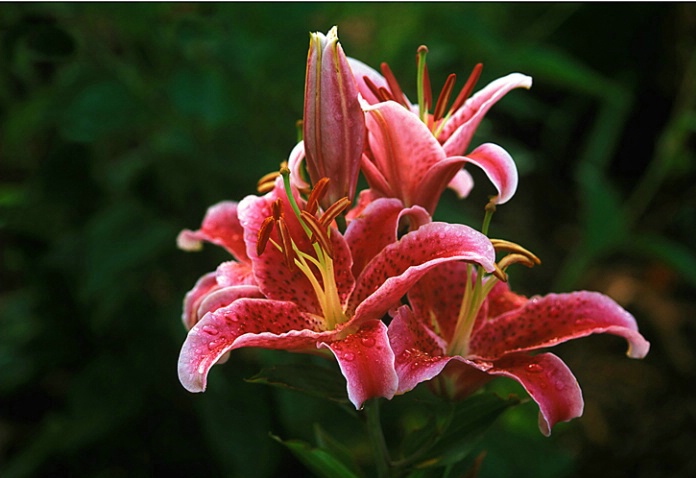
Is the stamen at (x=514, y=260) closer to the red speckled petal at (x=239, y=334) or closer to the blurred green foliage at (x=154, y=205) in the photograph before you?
the red speckled petal at (x=239, y=334)

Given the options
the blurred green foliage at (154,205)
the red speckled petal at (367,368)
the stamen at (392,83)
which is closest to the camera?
the red speckled petal at (367,368)

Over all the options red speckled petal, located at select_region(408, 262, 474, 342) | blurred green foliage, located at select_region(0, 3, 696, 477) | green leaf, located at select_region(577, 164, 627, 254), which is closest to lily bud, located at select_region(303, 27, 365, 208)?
red speckled petal, located at select_region(408, 262, 474, 342)

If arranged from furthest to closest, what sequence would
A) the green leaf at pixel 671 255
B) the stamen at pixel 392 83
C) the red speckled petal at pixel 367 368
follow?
the green leaf at pixel 671 255, the stamen at pixel 392 83, the red speckled petal at pixel 367 368

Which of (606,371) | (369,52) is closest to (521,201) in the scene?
(606,371)

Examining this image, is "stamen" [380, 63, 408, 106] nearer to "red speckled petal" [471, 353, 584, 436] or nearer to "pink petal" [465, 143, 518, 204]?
"pink petal" [465, 143, 518, 204]

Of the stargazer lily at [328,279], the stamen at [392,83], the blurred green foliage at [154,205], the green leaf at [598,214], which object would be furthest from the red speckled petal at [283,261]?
the green leaf at [598,214]

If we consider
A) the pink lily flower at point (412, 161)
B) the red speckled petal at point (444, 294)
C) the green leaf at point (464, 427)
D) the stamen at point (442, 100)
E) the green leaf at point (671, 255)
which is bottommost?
the green leaf at point (671, 255)

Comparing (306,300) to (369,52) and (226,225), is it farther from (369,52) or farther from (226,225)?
(369,52)

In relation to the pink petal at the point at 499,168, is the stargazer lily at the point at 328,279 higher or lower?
lower
